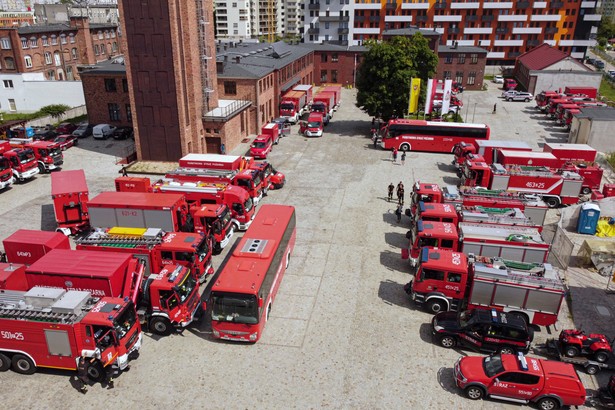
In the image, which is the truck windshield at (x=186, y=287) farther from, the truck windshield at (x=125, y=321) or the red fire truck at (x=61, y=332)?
the red fire truck at (x=61, y=332)

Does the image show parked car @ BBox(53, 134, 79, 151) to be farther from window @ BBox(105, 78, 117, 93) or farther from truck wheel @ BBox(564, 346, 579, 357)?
truck wheel @ BBox(564, 346, 579, 357)

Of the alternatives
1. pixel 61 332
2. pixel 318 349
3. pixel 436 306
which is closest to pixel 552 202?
pixel 436 306

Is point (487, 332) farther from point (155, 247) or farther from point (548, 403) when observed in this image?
point (155, 247)

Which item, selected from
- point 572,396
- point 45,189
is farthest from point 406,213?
point 45,189

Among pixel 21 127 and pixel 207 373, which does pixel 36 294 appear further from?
pixel 21 127

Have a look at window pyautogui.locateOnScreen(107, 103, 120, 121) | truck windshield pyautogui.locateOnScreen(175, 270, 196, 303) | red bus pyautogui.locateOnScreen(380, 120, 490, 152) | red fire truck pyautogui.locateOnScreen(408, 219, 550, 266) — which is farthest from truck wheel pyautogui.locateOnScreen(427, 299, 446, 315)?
window pyautogui.locateOnScreen(107, 103, 120, 121)

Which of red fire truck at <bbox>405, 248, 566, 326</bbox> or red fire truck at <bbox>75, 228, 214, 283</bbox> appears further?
red fire truck at <bbox>75, 228, 214, 283</bbox>

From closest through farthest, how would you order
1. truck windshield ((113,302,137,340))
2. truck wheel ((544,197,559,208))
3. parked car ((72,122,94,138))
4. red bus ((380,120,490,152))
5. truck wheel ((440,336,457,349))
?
truck windshield ((113,302,137,340)), truck wheel ((440,336,457,349)), truck wheel ((544,197,559,208)), red bus ((380,120,490,152)), parked car ((72,122,94,138))
